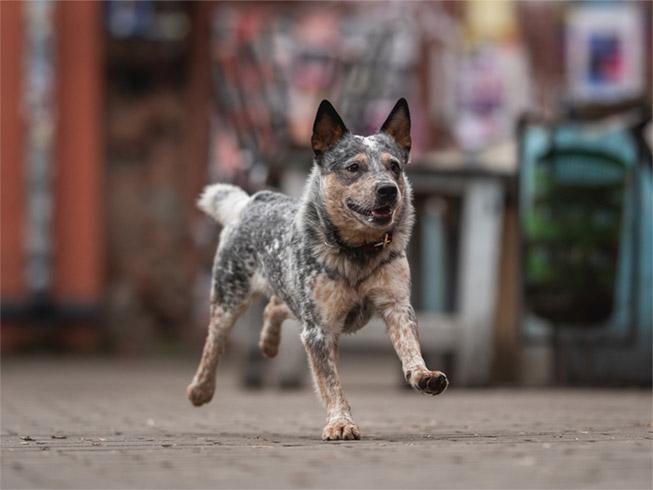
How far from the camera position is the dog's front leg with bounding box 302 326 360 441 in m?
7.06

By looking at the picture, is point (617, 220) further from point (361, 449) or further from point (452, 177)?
point (361, 449)

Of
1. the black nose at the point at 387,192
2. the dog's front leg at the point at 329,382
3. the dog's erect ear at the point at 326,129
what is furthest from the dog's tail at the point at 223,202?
the black nose at the point at 387,192

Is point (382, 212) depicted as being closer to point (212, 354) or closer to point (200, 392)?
point (212, 354)

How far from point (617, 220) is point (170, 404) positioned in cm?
426

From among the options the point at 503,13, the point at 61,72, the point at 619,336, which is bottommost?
the point at 619,336

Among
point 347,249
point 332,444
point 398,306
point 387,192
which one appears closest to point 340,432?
point 332,444

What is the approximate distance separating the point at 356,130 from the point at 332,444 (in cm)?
1372

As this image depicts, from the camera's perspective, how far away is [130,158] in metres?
23.4

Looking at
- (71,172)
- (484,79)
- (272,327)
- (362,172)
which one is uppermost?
(484,79)

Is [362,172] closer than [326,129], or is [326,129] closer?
[362,172]

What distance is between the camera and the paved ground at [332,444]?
17.8ft

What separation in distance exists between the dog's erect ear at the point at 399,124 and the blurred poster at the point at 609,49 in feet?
65.8

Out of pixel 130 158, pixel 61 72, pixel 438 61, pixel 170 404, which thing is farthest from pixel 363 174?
pixel 438 61

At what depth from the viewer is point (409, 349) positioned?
23.8ft
